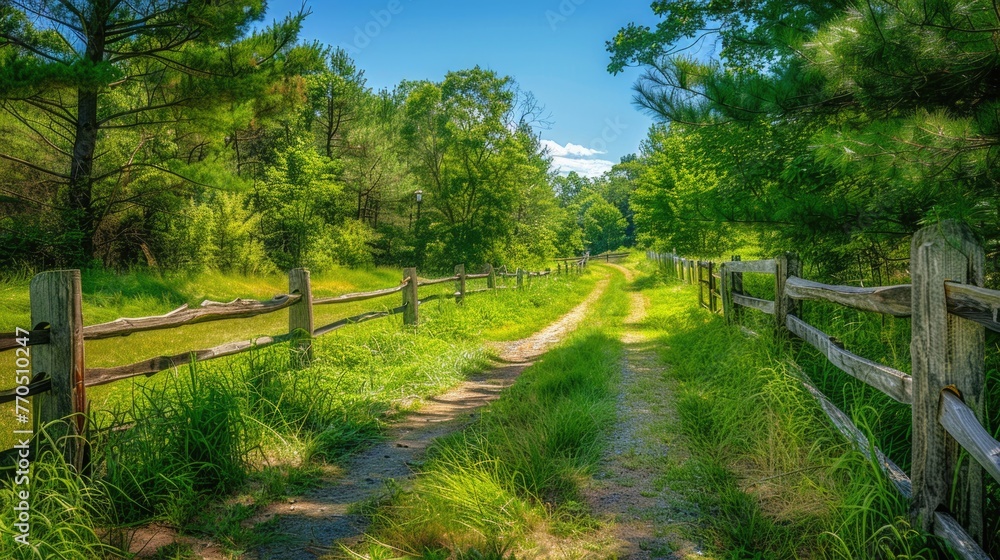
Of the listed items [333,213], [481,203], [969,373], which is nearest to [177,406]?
[969,373]

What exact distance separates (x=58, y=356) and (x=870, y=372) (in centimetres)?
437

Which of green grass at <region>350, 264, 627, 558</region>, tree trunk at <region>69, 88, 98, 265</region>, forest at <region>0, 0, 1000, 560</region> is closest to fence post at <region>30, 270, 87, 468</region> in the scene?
forest at <region>0, 0, 1000, 560</region>

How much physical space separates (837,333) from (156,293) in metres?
13.7

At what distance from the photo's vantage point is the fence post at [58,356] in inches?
117

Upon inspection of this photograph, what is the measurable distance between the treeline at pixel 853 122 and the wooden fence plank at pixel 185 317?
159 inches

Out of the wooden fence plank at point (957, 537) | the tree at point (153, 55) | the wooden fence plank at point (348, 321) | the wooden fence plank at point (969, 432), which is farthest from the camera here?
the tree at point (153, 55)

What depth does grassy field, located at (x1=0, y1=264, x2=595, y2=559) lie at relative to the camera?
2.76m

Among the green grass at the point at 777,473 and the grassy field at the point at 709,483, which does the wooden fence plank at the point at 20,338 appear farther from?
the green grass at the point at 777,473

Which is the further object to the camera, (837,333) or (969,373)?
(837,333)

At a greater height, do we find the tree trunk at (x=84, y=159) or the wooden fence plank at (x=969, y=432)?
the tree trunk at (x=84, y=159)

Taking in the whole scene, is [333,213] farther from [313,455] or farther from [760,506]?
[760,506]

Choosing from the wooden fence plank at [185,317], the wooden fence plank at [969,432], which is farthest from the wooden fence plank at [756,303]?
the wooden fence plank at [185,317]

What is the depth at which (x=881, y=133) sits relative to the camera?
3025 millimetres

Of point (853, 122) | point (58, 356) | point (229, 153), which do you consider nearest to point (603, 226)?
point (229, 153)
